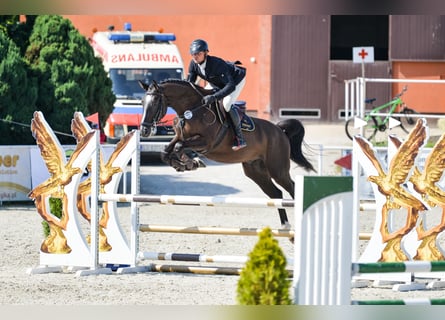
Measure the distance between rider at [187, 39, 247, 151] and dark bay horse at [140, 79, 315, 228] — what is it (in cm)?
8

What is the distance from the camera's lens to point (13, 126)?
13.5 meters

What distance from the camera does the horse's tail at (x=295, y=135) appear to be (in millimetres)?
9922

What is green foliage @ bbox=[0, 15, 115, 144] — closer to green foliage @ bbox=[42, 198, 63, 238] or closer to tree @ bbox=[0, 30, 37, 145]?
tree @ bbox=[0, 30, 37, 145]

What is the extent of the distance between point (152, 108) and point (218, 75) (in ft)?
2.29

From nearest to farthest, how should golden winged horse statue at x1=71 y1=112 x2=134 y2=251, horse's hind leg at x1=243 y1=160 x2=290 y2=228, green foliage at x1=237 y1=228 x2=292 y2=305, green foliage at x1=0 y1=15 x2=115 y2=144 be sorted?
green foliage at x1=237 y1=228 x2=292 y2=305 < golden winged horse statue at x1=71 y1=112 x2=134 y2=251 < horse's hind leg at x1=243 y1=160 x2=290 y2=228 < green foliage at x1=0 y1=15 x2=115 y2=144

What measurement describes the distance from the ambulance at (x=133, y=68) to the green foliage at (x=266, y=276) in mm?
11610

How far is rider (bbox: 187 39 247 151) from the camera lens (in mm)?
8469

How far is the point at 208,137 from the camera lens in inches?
346

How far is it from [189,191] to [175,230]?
7.01 meters

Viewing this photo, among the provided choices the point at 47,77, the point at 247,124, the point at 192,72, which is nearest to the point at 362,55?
the point at 47,77

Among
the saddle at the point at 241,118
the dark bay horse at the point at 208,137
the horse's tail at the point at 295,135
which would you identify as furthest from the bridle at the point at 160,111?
the horse's tail at the point at 295,135

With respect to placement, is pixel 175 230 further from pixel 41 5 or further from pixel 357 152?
pixel 41 5

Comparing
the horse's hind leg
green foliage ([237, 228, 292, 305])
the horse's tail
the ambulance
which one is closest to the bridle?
the horse's hind leg

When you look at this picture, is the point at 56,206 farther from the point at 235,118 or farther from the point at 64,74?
the point at 64,74
